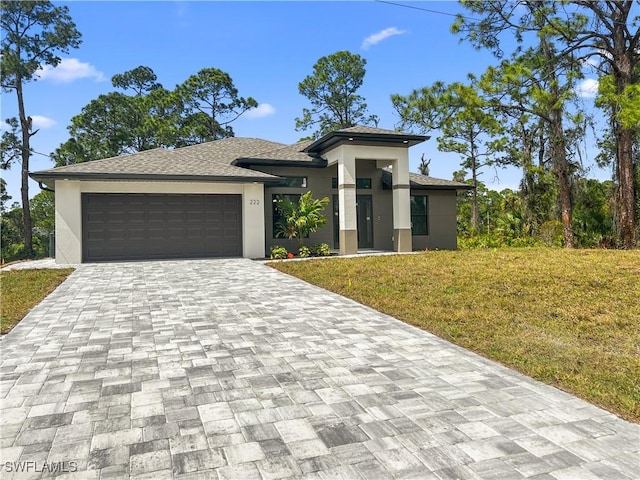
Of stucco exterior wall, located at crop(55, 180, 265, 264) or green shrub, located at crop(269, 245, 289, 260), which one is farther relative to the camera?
green shrub, located at crop(269, 245, 289, 260)

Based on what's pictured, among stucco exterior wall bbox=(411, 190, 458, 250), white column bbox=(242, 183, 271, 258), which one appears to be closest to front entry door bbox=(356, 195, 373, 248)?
stucco exterior wall bbox=(411, 190, 458, 250)

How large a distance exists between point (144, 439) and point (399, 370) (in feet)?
7.55

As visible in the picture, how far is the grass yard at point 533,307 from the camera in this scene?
3916 millimetres

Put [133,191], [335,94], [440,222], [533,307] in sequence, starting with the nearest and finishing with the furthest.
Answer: [533,307], [133,191], [440,222], [335,94]

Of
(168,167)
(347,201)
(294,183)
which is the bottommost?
(347,201)

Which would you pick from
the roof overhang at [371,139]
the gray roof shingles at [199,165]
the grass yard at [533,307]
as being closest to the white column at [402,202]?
the roof overhang at [371,139]

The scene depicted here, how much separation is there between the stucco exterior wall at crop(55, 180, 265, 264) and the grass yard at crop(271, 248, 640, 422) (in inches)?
145

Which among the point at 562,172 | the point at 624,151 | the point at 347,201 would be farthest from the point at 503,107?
the point at 347,201

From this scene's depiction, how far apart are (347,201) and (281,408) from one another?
40.6 feet

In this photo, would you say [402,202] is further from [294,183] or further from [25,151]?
[25,151]

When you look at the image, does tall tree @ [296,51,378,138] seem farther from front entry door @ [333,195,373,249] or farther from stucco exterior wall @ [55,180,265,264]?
stucco exterior wall @ [55,180,265,264]

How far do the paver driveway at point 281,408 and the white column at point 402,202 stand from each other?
10620 millimetres

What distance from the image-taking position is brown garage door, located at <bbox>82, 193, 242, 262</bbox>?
45.8 ft

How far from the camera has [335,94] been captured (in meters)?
31.9
